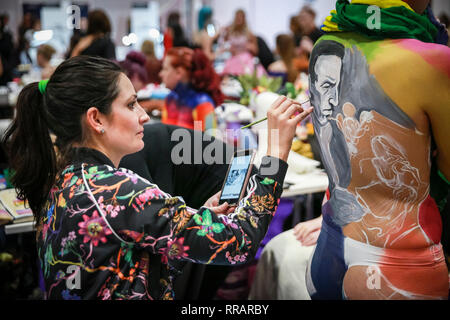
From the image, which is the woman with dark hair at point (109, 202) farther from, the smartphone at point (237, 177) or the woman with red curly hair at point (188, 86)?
the woman with red curly hair at point (188, 86)

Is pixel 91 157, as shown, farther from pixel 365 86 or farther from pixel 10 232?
pixel 10 232

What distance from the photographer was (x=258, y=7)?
8.88 meters

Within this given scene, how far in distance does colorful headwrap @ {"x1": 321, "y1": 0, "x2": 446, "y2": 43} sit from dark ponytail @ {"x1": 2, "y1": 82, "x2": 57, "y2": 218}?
2.51ft

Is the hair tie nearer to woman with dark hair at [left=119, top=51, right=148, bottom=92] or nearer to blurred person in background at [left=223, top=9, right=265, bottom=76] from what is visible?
woman with dark hair at [left=119, top=51, right=148, bottom=92]

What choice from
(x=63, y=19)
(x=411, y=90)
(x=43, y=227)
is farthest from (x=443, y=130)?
(x=63, y=19)

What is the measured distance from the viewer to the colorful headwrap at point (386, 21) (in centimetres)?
98

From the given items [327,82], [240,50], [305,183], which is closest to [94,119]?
[327,82]

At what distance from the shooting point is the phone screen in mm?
1188

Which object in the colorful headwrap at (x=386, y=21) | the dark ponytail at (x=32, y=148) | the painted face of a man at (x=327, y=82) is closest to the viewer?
the colorful headwrap at (x=386, y=21)

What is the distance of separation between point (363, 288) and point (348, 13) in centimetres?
63

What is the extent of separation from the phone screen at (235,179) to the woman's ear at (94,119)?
1.15ft

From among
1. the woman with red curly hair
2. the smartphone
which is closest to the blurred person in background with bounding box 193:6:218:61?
the woman with red curly hair

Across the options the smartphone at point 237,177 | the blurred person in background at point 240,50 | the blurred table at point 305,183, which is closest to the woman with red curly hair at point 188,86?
the blurred table at point 305,183

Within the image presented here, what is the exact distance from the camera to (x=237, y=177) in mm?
1216
